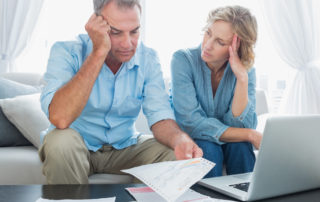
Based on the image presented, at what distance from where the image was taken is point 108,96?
4.99 feet

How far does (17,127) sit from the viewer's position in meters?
1.78

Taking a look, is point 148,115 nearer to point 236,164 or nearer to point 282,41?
point 236,164

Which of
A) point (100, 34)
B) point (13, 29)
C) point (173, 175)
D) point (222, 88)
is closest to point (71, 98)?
point (100, 34)

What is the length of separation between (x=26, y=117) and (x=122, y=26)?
0.75 m

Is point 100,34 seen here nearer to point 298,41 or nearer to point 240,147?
point 240,147

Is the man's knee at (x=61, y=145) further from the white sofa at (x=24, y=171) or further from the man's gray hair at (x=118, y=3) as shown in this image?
the man's gray hair at (x=118, y=3)

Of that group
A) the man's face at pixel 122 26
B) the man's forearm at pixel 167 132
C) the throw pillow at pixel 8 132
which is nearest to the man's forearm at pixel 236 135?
the man's forearm at pixel 167 132

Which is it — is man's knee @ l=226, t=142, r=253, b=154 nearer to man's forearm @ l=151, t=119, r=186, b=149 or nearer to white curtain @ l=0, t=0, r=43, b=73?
man's forearm @ l=151, t=119, r=186, b=149

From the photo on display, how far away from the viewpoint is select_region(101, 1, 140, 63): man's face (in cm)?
143

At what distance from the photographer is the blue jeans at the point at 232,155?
1473 millimetres

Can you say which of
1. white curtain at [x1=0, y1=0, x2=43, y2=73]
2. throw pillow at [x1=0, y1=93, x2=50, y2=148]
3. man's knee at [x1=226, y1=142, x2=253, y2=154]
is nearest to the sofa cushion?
throw pillow at [x1=0, y1=93, x2=50, y2=148]

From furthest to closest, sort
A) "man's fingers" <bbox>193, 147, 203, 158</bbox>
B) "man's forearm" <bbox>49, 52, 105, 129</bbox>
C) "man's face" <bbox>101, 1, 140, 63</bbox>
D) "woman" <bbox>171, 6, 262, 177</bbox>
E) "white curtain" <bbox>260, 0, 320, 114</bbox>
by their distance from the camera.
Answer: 1. "white curtain" <bbox>260, 0, 320, 114</bbox>
2. "woman" <bbox>171, 6, 262, 177</bbox>
3. "man's face" <bbox>101, 1, 140, 63</bbox>
4. "man's forearm" <bbox>49, 52, 105, 129</bbox>
5. "man's fingers" <bbox>193, 147, 203, 158</bbox>

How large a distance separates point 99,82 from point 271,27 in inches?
83.8

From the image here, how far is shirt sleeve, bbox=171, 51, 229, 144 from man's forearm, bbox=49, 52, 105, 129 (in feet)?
1.46
